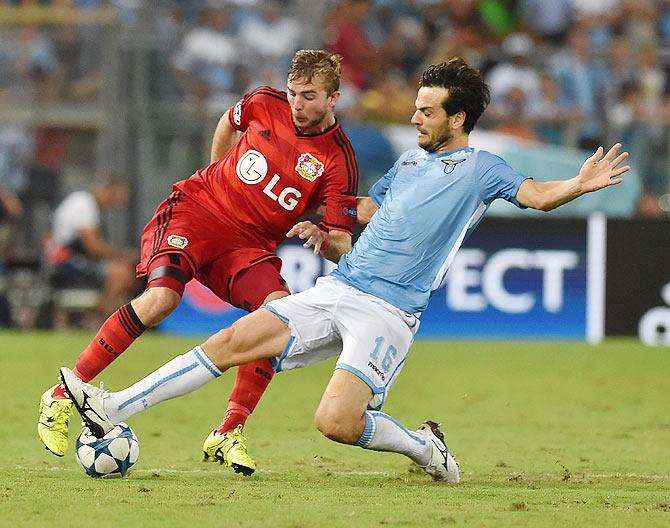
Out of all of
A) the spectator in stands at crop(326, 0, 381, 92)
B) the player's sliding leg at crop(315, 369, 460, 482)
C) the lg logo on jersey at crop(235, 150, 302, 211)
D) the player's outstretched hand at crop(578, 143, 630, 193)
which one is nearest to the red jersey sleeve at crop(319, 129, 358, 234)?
the lg logo on jersey at crop(235, 150, 302, 211)

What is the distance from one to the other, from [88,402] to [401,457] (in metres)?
2.09

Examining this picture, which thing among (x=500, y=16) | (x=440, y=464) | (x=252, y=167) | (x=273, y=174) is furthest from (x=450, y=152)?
(x=500, y=16)

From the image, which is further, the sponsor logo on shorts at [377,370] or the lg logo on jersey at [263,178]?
the lg logo on jersey at [263,178]

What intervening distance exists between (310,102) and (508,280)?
7.38 metres

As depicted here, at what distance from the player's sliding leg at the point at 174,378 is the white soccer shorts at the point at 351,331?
0.16 metres

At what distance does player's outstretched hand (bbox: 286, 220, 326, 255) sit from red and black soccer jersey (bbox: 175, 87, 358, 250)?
715 mm

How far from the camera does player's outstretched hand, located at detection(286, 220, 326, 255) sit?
615 centimetres

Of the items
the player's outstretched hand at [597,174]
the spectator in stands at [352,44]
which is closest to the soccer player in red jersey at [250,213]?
the player's outstretched hand at [597,174]

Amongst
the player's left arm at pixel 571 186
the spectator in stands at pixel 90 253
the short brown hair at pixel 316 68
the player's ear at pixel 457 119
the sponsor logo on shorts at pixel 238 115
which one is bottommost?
the spectator in stands at pixel 90 253

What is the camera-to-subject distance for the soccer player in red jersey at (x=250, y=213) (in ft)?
22.4

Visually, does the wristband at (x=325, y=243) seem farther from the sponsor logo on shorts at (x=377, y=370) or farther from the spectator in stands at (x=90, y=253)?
the spectator in stands at (x=90, y=253)

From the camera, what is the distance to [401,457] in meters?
7.52

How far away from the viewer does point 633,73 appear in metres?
A: 15.6

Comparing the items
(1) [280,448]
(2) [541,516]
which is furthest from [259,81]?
(2) [541,516]
